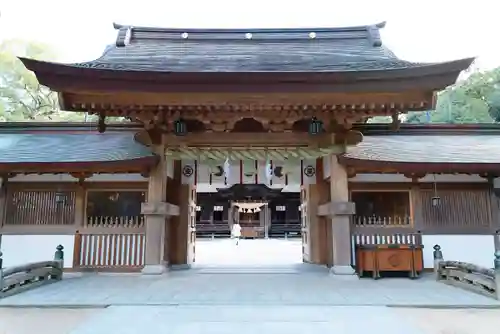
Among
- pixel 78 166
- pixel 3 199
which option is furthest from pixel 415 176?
pixel 3 199

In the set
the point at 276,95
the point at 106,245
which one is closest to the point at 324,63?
the point at 276,95

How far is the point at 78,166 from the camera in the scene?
6293 millimetres

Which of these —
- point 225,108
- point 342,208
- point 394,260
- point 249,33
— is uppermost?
point 249,33

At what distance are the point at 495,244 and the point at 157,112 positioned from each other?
6.79 metres

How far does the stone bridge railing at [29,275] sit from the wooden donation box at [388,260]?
5.21 m

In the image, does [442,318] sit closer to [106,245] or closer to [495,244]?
[495,244]

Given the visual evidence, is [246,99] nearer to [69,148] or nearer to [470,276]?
[69,148]

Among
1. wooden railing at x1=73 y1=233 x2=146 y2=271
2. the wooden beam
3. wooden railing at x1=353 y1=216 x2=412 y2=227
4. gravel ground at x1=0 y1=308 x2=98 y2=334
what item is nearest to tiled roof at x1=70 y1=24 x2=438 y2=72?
the wooden beam

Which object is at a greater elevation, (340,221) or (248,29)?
(248,29)

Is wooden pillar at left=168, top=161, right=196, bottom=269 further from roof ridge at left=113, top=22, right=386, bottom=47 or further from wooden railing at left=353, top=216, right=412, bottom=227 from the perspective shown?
wooden railing at left=353, top=216, right=412, bottom=227

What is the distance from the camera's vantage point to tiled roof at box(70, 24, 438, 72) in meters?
6.50

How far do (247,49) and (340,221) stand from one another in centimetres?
435

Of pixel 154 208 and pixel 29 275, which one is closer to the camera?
pixel 29 275

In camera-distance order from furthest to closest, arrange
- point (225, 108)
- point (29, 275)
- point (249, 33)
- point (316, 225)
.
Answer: point (249, 33) → point (316, 225) → point (225, 108) → point (29, 275)
